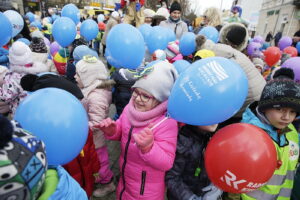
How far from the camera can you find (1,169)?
623 mm

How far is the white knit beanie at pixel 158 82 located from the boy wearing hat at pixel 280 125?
0.72 metres

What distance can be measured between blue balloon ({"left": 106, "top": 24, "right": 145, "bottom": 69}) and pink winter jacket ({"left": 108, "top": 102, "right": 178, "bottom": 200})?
0.87 metres

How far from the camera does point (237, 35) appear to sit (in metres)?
2.69

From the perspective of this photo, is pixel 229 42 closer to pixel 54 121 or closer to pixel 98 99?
pixel 98 99

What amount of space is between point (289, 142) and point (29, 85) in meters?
2.17

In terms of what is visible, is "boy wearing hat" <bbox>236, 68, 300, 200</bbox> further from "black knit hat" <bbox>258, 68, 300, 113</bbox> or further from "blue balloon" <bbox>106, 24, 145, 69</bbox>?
"blue balloon" <bbox>106, 24, 145, 69</bbox>

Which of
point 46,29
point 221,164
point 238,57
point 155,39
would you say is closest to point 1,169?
point 221,164

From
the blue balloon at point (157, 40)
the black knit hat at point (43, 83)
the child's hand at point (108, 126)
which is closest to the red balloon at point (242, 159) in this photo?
the child's hand at point (108, 126)

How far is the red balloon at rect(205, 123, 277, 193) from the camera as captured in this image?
118 cm

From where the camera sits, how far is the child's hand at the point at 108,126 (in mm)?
Answer: 1617

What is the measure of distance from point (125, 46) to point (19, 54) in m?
1.37

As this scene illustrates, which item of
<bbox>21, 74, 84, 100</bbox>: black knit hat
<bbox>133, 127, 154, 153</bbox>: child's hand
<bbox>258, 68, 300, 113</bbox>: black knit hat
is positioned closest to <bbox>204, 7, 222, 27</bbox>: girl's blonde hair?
<bbox>258, 68, 300, 113</bbox>: black knit hat

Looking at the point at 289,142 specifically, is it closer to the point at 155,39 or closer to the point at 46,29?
the point at 155,39

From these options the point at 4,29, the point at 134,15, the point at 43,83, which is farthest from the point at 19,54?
the point at 134,15
